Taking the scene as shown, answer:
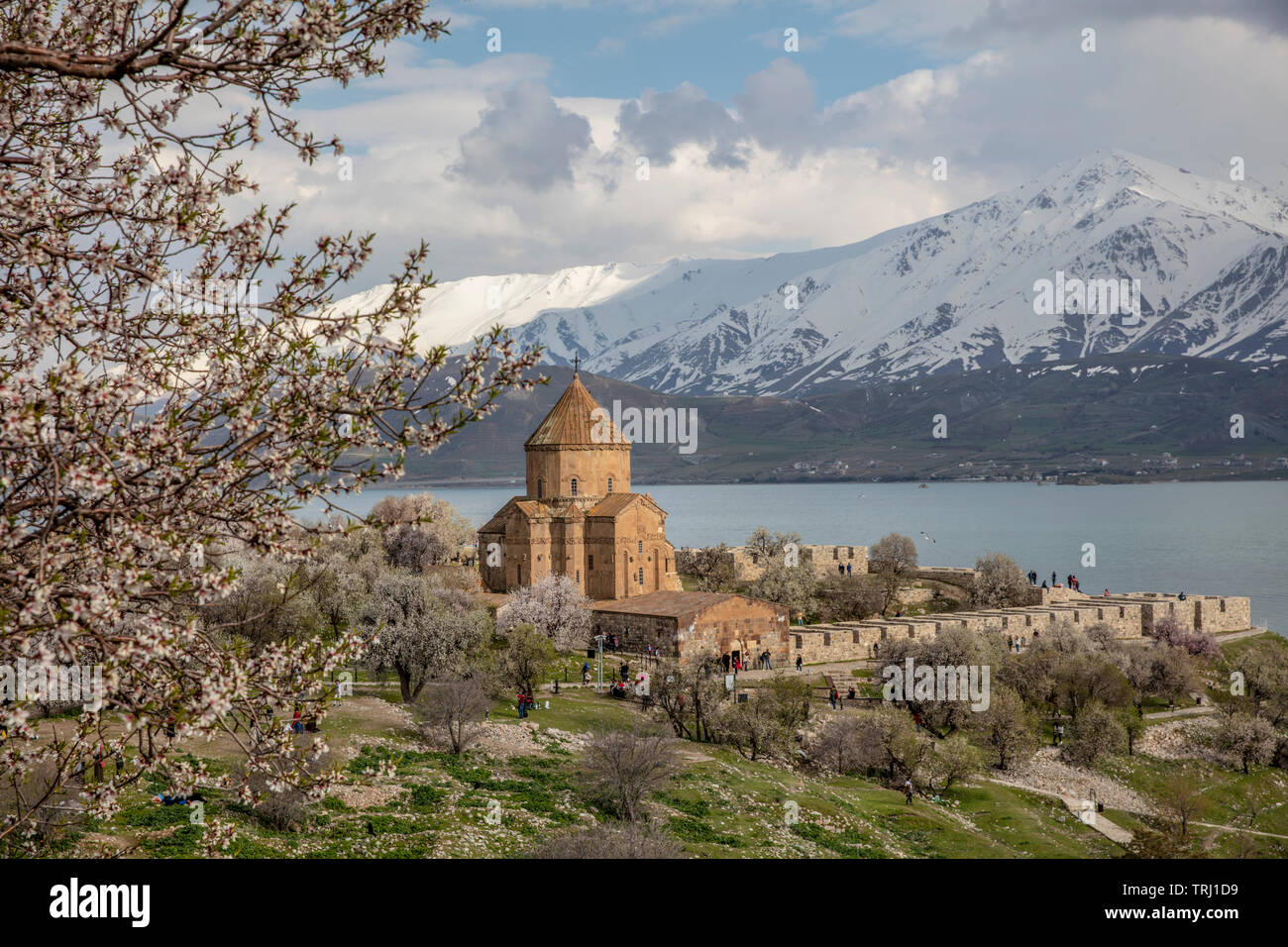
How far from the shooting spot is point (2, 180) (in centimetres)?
653

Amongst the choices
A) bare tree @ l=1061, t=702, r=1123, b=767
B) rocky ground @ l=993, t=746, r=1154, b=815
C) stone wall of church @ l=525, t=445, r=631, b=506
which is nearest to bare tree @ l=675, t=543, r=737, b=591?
stone wall of church @ l=525, t=445, r=631, b=506

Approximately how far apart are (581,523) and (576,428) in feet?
17.0

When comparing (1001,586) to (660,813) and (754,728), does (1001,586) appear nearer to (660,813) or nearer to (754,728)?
(754,728)

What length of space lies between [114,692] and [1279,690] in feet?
171

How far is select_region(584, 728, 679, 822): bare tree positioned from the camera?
25.8 meters

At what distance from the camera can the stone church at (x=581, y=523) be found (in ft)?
181

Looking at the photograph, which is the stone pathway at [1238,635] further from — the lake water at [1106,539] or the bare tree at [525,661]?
the bare tree at [525,661]

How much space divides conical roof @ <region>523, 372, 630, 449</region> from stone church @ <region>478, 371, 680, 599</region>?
0.17 feet

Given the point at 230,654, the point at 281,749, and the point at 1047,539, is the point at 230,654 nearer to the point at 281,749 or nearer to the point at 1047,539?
the point at 281,749

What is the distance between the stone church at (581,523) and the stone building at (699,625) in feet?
12.3

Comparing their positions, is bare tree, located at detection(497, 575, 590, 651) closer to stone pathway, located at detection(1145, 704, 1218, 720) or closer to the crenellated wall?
the crenellated wall

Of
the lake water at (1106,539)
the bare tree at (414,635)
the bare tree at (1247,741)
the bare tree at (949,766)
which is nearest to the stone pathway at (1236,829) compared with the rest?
the bare tree at (1247,741)

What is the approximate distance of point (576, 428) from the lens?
189 feet

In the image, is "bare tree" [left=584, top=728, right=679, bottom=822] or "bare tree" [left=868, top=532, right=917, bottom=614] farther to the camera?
"bare tree" [left=868, top=532, right=917, bottom=614]
